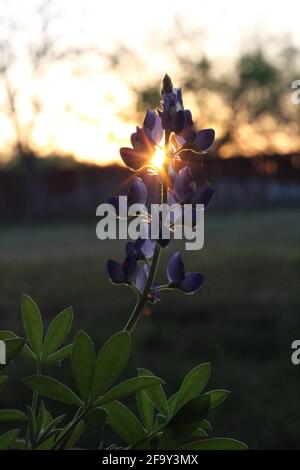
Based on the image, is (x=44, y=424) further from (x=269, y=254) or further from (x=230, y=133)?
(x=230, y=133)

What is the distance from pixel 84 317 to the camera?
114 inches

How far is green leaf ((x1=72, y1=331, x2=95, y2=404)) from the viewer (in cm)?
49

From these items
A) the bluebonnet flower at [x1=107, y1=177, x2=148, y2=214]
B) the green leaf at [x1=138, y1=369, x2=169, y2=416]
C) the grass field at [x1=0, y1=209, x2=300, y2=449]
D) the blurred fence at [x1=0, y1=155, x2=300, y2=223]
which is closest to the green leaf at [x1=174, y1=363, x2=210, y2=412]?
the green leaf at [x1=138, y1=369, x2=169, y2=416]

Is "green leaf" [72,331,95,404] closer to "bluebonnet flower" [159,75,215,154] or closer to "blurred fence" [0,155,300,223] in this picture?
"bluebonnet flower" [159,75,215,154]

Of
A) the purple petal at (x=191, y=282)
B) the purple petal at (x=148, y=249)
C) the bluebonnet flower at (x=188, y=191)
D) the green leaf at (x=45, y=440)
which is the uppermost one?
the bluebonnet flower at (x=188, y=191)

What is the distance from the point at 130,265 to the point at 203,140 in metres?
0.12

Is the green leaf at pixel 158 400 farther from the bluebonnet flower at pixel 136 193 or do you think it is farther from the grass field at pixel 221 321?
the grass field at pixel 221 321

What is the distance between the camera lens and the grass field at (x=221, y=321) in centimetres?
200

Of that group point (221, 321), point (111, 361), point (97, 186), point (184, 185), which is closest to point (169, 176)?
point (184, 185)

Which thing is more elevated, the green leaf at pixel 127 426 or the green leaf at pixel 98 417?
the green leaf at pixel 98 417

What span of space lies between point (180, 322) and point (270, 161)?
914cm

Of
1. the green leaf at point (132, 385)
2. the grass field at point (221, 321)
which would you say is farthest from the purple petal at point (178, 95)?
the grass field at point (221, 321)

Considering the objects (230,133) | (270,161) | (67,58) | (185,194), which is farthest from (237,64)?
(185,194)

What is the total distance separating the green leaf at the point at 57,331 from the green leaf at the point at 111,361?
105 millimetres
